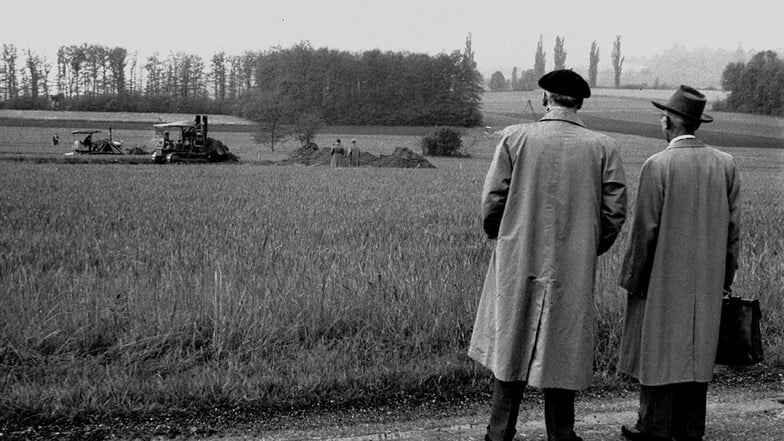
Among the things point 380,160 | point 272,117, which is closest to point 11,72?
point 272,117

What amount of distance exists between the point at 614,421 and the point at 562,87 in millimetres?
2066

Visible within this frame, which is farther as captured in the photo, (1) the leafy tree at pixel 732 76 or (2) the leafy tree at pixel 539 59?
(2) the leafy tree at pixel 539 59

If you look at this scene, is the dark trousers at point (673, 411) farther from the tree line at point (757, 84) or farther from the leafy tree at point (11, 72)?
the leafy tree at point (11, 72)

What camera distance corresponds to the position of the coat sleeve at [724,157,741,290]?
398 centimetres

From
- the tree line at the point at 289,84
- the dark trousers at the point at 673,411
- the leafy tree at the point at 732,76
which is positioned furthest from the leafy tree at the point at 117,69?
the dark trousers at the point at 673,411

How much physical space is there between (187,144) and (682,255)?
131 feet

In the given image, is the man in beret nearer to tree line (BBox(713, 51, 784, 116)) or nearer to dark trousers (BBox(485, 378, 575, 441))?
dark trousers (BBox(485, 378, 575, 441))

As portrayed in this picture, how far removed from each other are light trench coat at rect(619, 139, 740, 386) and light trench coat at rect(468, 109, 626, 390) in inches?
13.7

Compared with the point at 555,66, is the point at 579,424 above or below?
below

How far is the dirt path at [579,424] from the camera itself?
397 cm

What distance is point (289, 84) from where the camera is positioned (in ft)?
226

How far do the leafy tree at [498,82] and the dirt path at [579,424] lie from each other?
191 feet

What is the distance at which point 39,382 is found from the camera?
4523 millimetres

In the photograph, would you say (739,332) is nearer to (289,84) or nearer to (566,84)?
(566,84)
